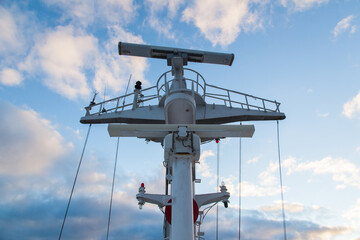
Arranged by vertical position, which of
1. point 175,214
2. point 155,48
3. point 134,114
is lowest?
point 175,214

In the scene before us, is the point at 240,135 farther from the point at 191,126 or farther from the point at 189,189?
the point at 189,189

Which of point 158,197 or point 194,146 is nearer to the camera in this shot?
point 194,146

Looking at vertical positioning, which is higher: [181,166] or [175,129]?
[175,129]

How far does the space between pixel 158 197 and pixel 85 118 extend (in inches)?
143

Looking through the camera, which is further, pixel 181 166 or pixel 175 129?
pixel 175 129

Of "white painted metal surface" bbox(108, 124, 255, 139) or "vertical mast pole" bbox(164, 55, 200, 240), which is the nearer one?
"vertical mast pole" bbox(164, 55, 200, 240)

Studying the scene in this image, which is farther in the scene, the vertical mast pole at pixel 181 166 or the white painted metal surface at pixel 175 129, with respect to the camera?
the white painted metal surface at pixel 175 129

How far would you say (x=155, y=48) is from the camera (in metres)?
7.71

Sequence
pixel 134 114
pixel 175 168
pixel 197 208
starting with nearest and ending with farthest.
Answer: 1. pixel 175 168
2. pixel 197 208
3. pixel 134 114

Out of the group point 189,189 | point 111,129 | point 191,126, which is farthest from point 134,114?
point 189,189

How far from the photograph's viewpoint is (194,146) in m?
5.36

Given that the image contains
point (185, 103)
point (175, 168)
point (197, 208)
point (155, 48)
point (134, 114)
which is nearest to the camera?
point (175, 168)

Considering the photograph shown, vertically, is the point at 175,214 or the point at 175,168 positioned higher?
the point at 175,168

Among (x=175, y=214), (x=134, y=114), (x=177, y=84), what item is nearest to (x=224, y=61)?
(x=177, y=84)
